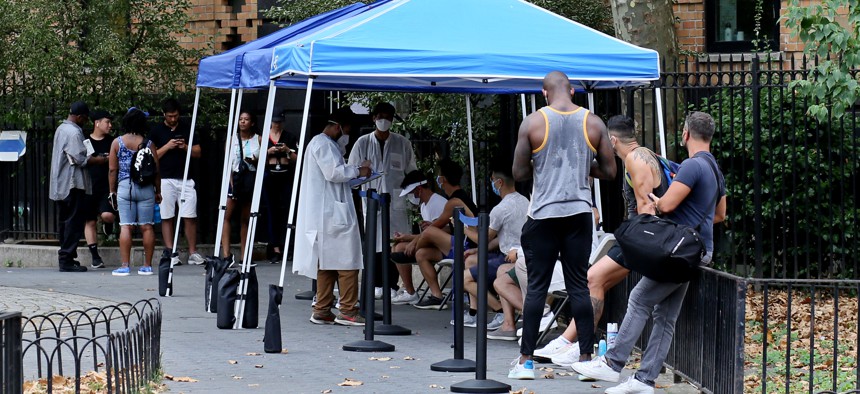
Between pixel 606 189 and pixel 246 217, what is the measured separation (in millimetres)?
4879

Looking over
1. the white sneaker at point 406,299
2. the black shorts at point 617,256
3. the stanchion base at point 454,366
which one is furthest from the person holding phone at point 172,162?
the black shorts at point 617,256

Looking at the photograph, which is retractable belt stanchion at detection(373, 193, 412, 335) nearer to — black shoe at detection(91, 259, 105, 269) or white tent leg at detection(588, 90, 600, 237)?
white tent leg at detection(588, 90, 600, 237)

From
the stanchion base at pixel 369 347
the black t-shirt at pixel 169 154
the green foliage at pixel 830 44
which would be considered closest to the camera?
the green foliage at pixel 830 44

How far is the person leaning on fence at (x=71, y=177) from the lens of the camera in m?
14.3

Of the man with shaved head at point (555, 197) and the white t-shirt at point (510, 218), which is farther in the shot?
the white t-shirt at point (510, 218)

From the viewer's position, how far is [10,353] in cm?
555

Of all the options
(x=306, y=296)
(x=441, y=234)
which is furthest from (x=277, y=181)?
(x=441, y=234)

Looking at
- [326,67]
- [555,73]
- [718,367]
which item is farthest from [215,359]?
[718,367]

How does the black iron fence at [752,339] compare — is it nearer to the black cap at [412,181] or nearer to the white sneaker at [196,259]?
the black cap at [412,181]

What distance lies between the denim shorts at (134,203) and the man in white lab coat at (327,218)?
3900 millimetres

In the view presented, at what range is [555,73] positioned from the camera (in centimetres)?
813

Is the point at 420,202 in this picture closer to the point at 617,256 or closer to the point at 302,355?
the point at 302,355

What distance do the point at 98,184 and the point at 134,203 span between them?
1.37 metres

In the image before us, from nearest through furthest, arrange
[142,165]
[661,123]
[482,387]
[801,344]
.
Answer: [482,387], [801,344], [661,123], [142,165]
